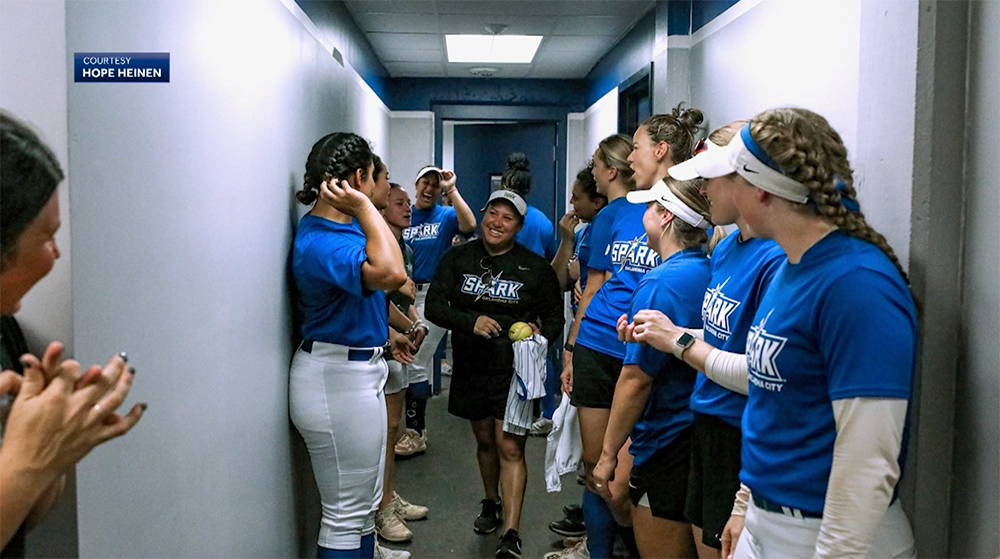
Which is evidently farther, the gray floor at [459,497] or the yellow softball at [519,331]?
the gray floor at [459,497]

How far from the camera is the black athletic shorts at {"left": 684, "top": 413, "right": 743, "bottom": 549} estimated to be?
168 cm

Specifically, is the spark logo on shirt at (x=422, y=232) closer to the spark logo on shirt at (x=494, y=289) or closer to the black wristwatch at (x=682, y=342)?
the spark logo on shirt at (x=494, y=289)

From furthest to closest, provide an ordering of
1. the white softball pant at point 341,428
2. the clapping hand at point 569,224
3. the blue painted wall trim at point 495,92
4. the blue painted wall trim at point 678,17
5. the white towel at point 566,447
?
1. the blue painted wall trim at point 495,92
2. the clapping hand at point 569,224
3. the blue painted wall trim at point 678,17
4. the white towel at point 566,447
5. the white softball pant at point 341,428

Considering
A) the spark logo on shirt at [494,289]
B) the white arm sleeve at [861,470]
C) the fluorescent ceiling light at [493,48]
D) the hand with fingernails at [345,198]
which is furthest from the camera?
the fluorescent ceiling light at [493,48]

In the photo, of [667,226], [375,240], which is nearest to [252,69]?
[375,240]

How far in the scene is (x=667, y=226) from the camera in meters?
2.12

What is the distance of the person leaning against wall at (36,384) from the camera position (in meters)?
0.85

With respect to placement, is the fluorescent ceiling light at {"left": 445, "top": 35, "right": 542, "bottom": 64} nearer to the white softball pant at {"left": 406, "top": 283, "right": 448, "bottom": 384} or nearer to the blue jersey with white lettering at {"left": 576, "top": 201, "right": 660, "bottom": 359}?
the white softball pant at {"left": 406, "top": 283, "right": 448, "bottom": 384}

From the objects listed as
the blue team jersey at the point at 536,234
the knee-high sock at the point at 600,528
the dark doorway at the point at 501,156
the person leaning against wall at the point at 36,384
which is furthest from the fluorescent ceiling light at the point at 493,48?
the person leaning against wall at the point at 36,384

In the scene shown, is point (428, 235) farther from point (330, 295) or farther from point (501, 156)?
point (501, 156)

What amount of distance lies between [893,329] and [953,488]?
0.52 metres

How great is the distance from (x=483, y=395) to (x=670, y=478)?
124 cm

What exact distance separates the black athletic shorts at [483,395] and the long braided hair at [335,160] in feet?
3.44

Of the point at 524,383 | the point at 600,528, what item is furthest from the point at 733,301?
the point at 524,383
